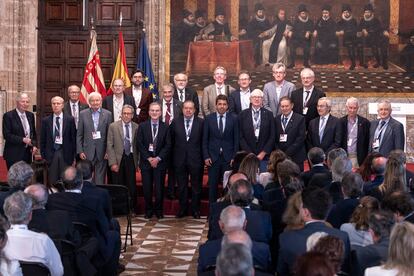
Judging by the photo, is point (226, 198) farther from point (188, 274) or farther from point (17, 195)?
point (17, 195)

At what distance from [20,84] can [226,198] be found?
1086cm

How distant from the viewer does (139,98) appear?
14914 millimetres

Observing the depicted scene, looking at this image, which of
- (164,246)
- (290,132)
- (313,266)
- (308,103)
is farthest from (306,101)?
(313,266)

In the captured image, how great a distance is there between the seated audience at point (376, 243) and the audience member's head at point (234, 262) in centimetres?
194

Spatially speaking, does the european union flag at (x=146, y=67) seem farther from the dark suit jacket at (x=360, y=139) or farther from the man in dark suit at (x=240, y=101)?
the dark suit jacket at (x=360, y=139)

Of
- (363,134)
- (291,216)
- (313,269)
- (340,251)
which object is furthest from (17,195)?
(363,134)

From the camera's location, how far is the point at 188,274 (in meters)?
9.94

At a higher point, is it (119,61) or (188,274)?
(119,61)

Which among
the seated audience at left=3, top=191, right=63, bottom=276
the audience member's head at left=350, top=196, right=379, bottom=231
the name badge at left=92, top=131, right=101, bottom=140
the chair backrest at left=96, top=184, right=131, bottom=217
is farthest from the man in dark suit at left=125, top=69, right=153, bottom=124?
the audience member's head at left=350, top=196, right=379, bottom=231

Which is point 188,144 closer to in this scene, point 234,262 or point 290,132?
point 290,132

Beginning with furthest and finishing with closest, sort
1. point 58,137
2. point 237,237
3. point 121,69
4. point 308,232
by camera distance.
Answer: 1. point 121,69
2. point 58,137
3. point 308,232
4. point 237,237

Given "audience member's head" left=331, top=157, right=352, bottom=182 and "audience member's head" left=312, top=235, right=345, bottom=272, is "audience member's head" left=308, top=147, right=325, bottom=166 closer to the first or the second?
"audience member's head" left=331, top=157, right=352, bottom=182

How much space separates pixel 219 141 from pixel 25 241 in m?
6.98

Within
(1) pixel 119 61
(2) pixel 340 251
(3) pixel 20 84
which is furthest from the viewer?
(3) pixel 20 84
